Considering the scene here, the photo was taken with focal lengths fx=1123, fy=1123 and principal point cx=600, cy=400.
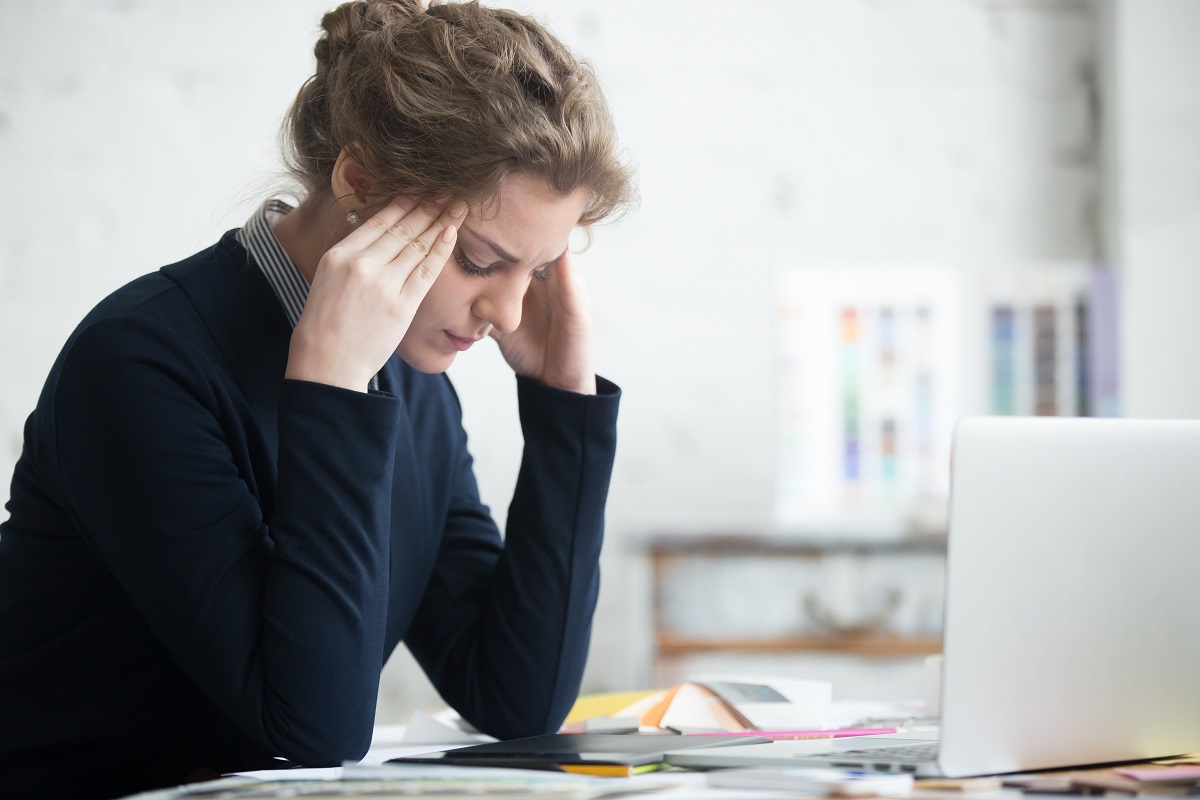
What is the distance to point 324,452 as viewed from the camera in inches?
33.4

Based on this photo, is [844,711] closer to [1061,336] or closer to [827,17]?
[1061,336]

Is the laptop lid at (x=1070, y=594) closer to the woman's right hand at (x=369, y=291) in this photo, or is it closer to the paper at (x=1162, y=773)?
the paper at (x=1162, y=773)

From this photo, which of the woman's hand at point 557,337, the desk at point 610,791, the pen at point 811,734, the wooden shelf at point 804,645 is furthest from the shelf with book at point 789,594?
the desk at point 610,791

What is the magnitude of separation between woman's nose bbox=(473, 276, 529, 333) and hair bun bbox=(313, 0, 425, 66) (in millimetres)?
251

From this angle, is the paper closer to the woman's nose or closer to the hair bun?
the woman's nose

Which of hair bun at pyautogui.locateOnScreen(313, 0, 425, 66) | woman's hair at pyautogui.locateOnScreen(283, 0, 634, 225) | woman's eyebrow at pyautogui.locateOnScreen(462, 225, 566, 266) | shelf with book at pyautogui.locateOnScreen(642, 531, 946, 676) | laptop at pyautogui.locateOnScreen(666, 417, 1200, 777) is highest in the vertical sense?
hair bun at pyautogui.locateOnScreen(313, 0, 425, 66)

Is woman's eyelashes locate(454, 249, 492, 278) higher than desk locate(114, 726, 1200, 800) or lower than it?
higher

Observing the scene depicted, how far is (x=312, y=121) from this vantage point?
1.07 m

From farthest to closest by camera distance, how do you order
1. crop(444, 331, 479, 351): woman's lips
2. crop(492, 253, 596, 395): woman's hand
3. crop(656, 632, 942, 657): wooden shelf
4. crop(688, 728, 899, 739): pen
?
1. crop(656, 632, 942, 657): wooden shelf
2. crop(492, 253, 596, 395): woman's hand
3. crop(444, 331, 479, 351): woman's lips
4. crop(688, 728, 899, 739): pen

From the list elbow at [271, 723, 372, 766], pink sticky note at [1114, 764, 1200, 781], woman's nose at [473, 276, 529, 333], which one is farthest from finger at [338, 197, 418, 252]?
pink sticky note at [1114, 764, 1200, 781]

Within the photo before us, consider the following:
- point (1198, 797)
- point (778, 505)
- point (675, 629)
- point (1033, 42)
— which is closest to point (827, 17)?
point (1033, 42)

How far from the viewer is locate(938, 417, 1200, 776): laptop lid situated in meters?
0.64

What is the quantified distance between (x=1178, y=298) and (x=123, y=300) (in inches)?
102

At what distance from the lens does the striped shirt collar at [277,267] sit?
1.01m
